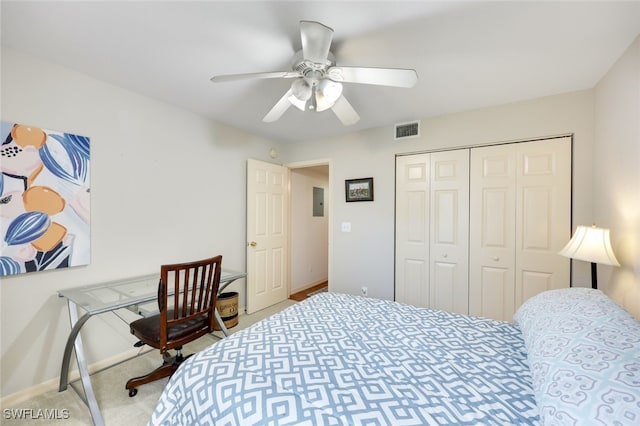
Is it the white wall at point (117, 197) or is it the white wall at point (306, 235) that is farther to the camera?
the white wall at point (306, 235)

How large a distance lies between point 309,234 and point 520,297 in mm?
3102

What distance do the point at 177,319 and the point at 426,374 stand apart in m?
1.58

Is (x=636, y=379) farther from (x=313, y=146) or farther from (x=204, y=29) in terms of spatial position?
(x=313, y=146)

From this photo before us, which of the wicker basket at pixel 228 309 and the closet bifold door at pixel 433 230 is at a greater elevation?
the closet bifold door at pixel 433 230

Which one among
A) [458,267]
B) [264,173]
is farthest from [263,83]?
[458,267]

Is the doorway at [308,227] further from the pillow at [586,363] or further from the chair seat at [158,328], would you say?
the pillow at [586,363]

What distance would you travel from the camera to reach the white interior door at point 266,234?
10.9 feet

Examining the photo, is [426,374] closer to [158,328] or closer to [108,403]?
[158,328]

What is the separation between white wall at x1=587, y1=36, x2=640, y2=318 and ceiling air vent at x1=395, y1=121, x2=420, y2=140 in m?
1.45

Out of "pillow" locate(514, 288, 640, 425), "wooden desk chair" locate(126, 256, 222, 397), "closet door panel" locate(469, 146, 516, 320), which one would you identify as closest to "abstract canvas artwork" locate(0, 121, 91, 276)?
"wooden desk chair" locate(126, 256, 222, 397)

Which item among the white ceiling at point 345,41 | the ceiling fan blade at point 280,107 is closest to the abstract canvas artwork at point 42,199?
the white ceiling at point 345,41

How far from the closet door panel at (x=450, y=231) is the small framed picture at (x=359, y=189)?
73 cm

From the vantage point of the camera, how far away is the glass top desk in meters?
1.57

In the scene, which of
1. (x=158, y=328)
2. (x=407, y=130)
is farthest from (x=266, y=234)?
(x=407, y=130)
